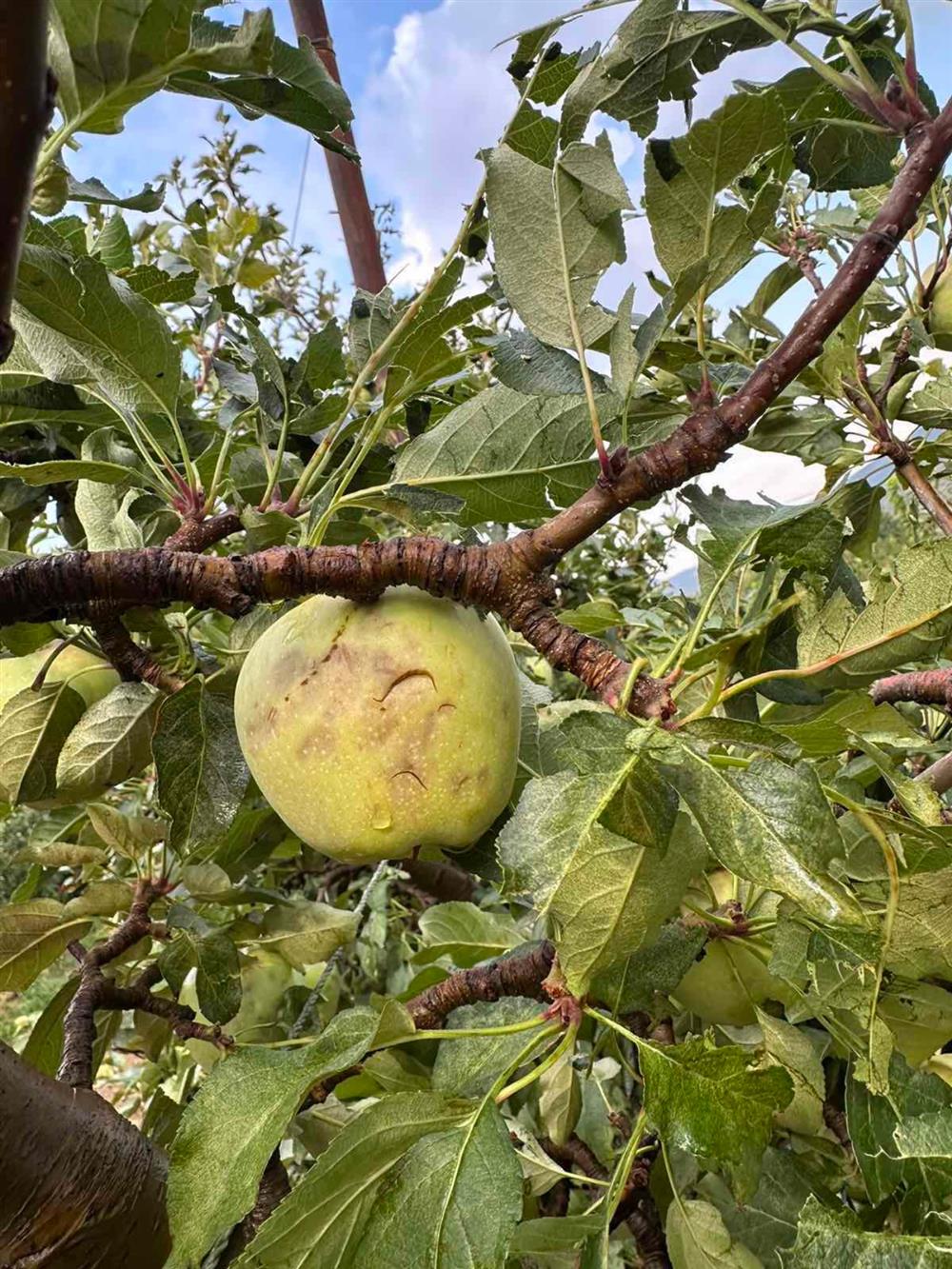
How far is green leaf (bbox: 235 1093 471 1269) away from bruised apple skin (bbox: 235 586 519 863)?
133mm

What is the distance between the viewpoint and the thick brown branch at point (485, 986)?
0.62 metres

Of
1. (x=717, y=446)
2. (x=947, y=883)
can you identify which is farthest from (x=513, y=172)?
(x=947, y=883)

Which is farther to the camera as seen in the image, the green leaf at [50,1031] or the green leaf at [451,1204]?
the green leaf at [50,1031]

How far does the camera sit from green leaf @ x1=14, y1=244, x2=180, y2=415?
560 millimetres

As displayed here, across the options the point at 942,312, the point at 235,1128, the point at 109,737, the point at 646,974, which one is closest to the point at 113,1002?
the point at 109,737

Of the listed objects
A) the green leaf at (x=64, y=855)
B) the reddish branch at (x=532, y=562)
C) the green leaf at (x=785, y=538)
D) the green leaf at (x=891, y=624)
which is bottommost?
the green leaf at (x=64, y=855)

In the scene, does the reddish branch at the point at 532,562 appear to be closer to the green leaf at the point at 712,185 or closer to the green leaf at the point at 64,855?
the green leaf at the point at 712,185

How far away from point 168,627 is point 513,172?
401mm

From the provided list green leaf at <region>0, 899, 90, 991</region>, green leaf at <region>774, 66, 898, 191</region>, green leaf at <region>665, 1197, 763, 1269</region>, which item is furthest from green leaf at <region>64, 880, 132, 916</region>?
green leaf at <region>774, 66, 898, 191</region>

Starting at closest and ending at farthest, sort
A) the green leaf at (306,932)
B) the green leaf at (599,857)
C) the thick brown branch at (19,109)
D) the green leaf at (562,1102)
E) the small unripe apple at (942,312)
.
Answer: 1. the thick brown branch at (19,109)
2. the green leaf at (599,857)
3. the green leaf at (562,1102)
4. the green leaf at (306,932)
5. the small unripe apple at (942,312)

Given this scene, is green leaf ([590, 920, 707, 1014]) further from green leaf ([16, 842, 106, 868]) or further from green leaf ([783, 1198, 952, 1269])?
green leaf ([16, 842, 106, 868])

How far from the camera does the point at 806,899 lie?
341mm

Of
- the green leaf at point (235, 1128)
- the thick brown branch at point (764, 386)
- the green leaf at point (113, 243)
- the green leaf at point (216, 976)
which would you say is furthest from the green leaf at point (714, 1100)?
the green leaf at point (113, 243)

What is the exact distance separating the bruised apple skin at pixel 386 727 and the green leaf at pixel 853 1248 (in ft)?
0.78
